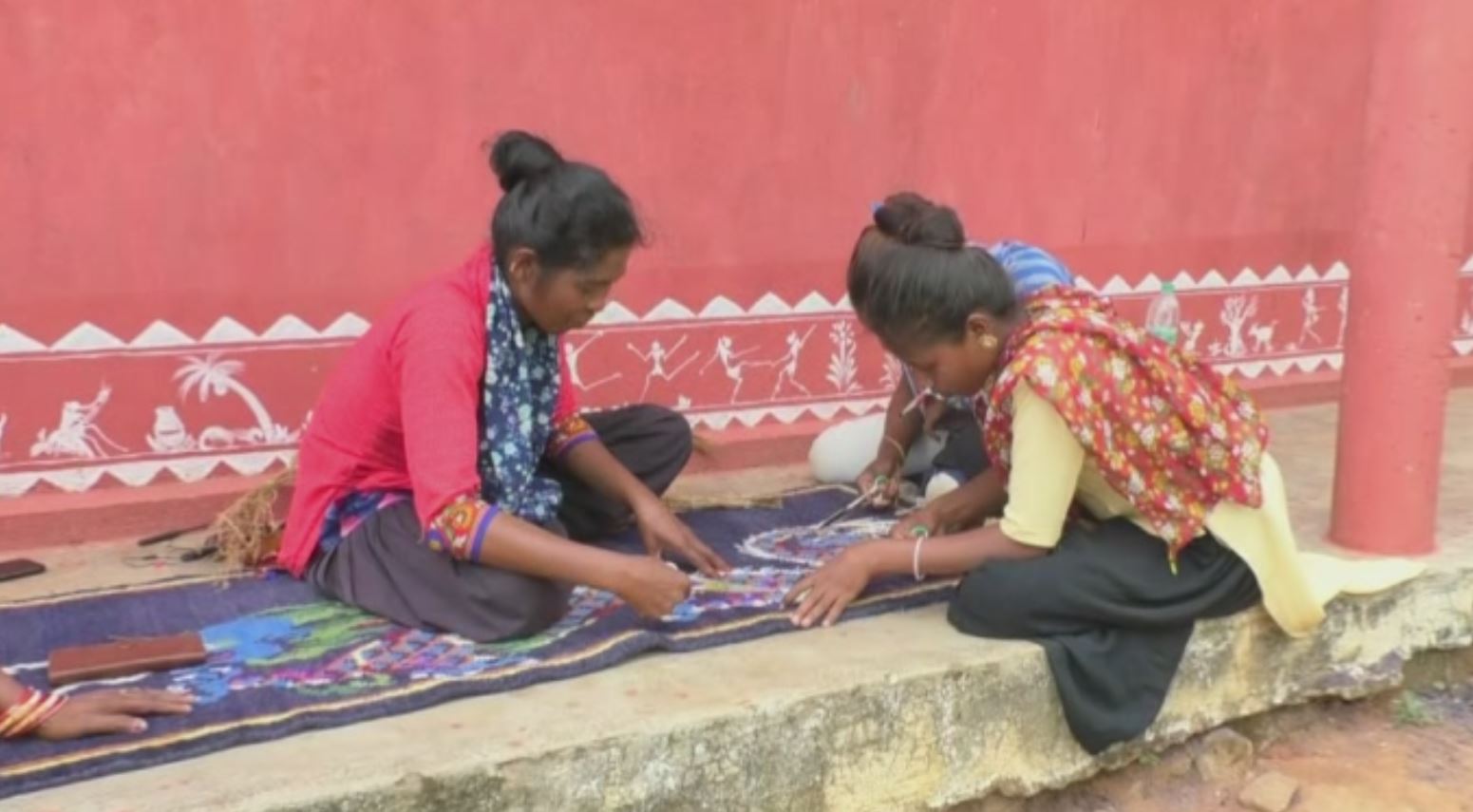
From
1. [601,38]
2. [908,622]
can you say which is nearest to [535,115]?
[601,38]

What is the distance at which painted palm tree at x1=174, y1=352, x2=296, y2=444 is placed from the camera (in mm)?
3594

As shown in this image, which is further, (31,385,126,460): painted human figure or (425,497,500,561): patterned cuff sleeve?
(31,385,126,460): painted human figure

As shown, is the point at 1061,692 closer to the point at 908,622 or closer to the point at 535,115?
the point at 908,622

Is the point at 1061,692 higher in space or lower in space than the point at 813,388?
lower

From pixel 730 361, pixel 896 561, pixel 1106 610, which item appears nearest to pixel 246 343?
pixel 730 361

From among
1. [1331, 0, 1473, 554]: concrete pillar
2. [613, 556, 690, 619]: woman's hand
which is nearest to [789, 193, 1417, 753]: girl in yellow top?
[613, 556, 690, 619]: woman's hand

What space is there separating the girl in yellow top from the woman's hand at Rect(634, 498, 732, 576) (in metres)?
0.32

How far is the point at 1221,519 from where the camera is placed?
9.59 ft

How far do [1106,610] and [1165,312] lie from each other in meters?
2.48

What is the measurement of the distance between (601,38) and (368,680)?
205 centimetres

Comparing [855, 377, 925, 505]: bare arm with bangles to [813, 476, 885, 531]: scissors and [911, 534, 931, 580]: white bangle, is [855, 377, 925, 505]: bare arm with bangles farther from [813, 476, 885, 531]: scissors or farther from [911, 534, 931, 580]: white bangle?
[911, 534, 931, 580]: white bangle

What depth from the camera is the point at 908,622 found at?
9.76 ft

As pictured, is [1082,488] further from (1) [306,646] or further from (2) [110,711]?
(2) [110,711]

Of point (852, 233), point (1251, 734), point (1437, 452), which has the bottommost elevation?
point (1251, 734)
